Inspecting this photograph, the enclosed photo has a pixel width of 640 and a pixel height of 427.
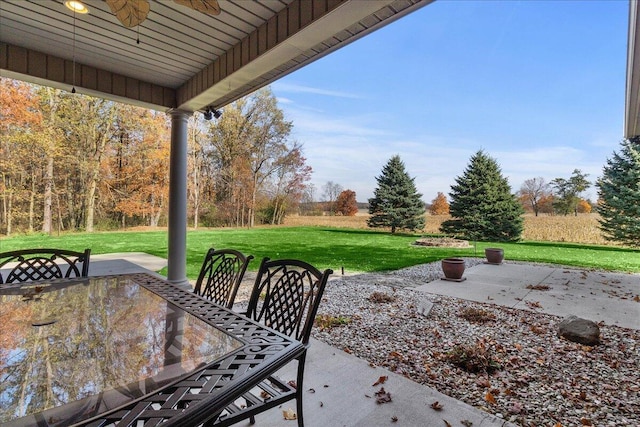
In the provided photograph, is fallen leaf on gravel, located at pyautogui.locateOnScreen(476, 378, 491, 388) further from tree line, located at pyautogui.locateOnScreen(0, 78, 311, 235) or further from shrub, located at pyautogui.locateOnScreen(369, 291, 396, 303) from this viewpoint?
tree line, located at pyautogui.locateOnScreen(0, 78, 311, 235)

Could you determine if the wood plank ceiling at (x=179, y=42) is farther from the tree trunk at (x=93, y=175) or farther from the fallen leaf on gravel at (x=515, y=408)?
the tree trunk at (x=93, y=175)

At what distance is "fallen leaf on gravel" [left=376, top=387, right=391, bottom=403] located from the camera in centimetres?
174

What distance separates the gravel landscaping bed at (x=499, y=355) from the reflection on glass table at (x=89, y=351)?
1.54 metres

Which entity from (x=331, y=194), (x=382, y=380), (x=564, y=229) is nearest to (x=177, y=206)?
(x=382, y=380)

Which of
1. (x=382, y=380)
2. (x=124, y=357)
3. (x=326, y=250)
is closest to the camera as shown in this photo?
(x=124, y=357)

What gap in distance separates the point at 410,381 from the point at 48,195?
11.3m

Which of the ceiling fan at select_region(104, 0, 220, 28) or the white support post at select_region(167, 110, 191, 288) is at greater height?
the ceiling fan at select_region(104, 0, 220, 28)

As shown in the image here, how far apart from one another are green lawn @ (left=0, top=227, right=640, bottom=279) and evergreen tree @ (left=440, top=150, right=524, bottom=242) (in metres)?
0.88

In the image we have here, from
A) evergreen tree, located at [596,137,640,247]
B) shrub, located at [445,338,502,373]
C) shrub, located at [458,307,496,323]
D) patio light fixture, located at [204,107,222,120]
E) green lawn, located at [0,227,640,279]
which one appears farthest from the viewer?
evergreen tree, located at [596,137,640,247]

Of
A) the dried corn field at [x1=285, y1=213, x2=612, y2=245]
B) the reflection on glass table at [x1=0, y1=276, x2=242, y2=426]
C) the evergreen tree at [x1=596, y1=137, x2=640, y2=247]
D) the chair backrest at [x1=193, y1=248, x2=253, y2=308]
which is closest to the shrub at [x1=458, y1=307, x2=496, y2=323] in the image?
the chair backrest at [x1=193, y1=248, x2=253, y2=308]

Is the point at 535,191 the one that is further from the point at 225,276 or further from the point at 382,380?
the point at 225,276

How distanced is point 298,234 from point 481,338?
34.8 ft

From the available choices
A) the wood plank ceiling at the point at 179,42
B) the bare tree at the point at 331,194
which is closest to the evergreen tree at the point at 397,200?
the bare tree at the point at 331,194

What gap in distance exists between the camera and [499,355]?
2436mm
